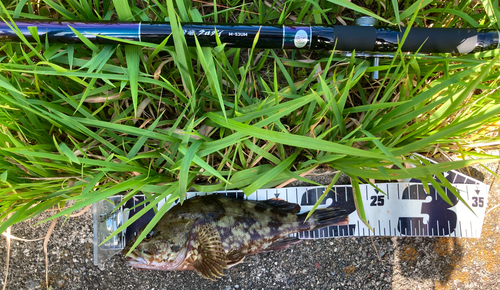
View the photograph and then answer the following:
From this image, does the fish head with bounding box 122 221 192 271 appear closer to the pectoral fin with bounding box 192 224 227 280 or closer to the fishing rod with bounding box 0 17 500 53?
the pectoral fin with bounding box 192 224 227 280

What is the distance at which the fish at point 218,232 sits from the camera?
1.41 meters

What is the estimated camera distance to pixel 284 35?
122 centimetres

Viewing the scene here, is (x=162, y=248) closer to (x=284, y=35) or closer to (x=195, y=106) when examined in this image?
(x=195, y=106)

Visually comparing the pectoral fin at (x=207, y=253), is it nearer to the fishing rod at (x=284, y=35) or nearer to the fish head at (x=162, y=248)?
the fish head at (x=162, y=248)

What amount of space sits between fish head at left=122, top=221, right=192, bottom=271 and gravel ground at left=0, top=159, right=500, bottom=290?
0.30 metres

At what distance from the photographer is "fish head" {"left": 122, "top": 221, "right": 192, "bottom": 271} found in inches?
54.8

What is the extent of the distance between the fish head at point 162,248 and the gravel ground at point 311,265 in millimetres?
297

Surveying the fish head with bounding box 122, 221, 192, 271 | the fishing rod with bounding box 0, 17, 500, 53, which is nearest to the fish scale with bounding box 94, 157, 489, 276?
the fish head with bounding box 122, 221, 192, 271

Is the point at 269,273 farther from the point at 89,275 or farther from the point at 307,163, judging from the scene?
the point at 89,275

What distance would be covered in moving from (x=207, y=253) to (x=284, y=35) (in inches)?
45.5

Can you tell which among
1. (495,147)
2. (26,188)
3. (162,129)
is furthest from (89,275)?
(495,147)

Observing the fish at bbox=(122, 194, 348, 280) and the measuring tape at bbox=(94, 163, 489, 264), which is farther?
the measuring tape at bbox=(94, 163, 489, 264)

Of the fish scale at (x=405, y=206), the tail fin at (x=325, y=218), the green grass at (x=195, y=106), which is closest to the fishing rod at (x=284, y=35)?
the green grass at (x=195, y=106)

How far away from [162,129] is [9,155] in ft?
2.33
